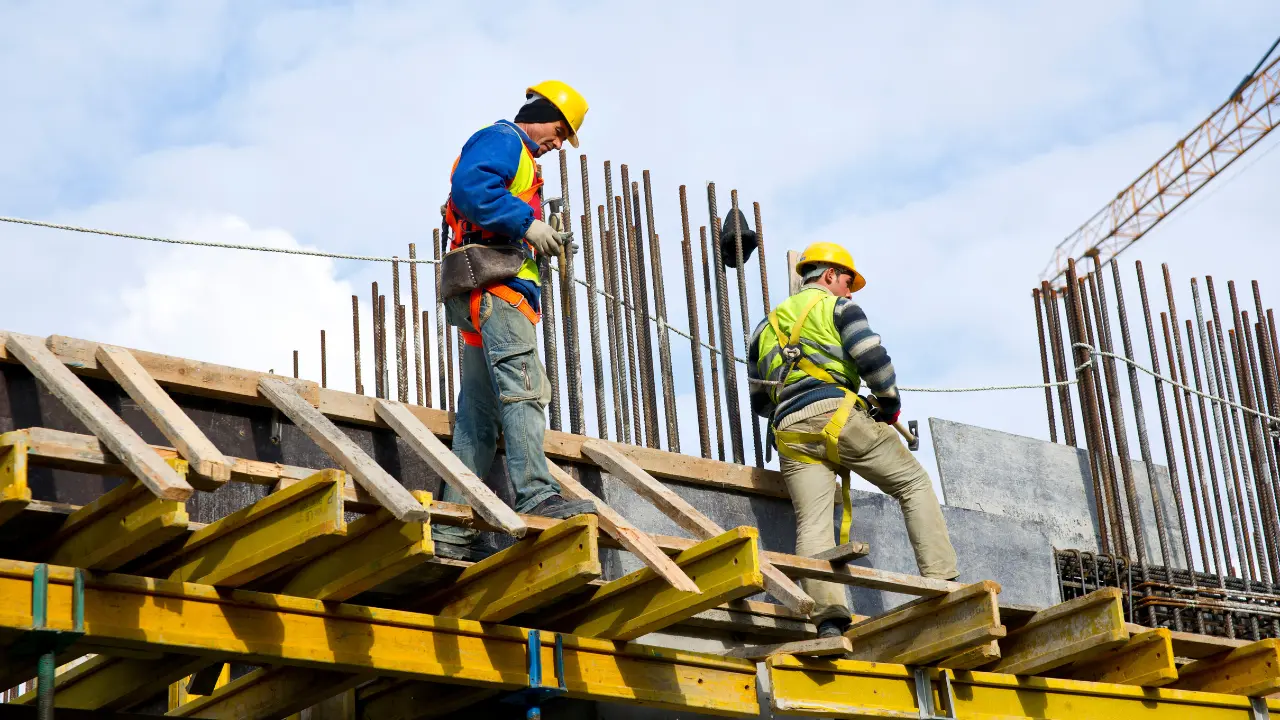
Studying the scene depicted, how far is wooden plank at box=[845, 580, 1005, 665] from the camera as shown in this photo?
24.2 feet

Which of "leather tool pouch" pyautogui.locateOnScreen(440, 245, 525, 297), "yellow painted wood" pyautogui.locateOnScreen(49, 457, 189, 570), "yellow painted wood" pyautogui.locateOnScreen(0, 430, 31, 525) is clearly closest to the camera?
A: "yellow painted wood" pyautogui.locateOnScreen(0, 430, 31, 525)

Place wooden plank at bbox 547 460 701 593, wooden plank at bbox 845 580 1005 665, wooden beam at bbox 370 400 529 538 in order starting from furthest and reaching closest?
wooden plank at bbox 845 580 1005 665 < wooden plank at bbox 547 460 701 593 < wooden beam at bbox 370 400 529 538

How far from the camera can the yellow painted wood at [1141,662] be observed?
829 cm

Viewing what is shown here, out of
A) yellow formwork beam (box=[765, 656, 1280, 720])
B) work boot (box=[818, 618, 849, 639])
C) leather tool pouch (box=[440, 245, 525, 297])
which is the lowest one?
yellow formwork beam (box=[765, 656, 1280, 720])

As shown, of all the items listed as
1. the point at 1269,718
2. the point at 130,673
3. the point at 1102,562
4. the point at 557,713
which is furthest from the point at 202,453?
the point at 1102,562

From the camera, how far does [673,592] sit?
6.71m

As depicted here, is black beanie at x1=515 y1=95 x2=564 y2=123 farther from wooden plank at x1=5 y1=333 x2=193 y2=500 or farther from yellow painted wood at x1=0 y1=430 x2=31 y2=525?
yellow painted wood at x1=0 y1=430 x2=31 y2=525

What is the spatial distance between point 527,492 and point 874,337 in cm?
228

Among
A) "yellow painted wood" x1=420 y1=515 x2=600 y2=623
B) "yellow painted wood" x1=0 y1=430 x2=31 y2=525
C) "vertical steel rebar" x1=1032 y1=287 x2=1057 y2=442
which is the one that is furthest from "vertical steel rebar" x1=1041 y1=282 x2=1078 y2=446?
"yellow painted wood" x1=0 y1=430 x2=31 y2=525

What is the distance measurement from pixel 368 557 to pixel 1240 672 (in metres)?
5.18

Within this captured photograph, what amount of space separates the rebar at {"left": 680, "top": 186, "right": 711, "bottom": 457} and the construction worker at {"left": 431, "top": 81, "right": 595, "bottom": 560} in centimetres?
211

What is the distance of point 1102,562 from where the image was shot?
35.5 feet

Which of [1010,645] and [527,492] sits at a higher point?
[527,492]

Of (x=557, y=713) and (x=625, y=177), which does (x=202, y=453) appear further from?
(x=625, y=177)
